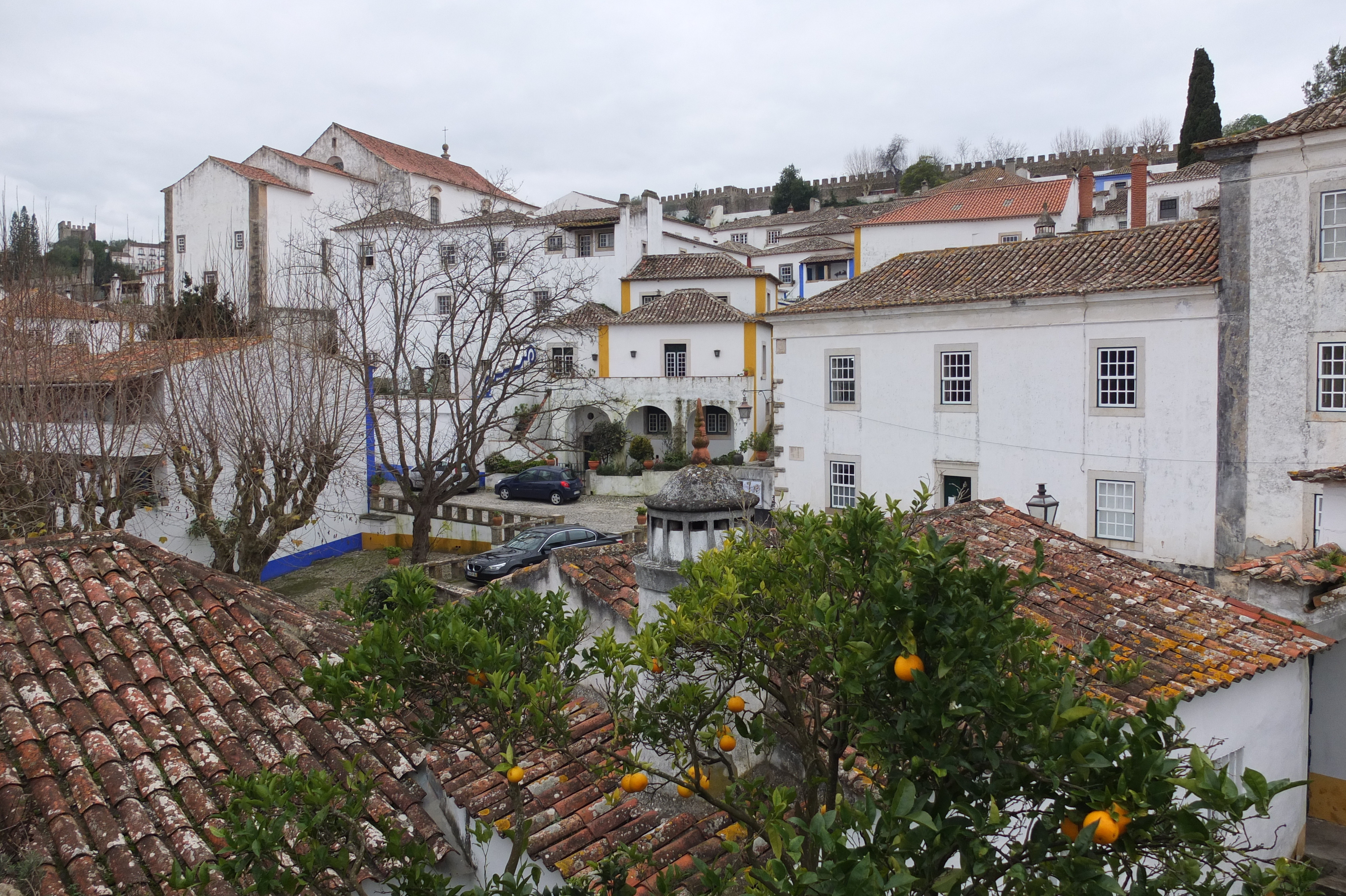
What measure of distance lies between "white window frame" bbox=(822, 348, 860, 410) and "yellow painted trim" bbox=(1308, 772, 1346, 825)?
521 inches

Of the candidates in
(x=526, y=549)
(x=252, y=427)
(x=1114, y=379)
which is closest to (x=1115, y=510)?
(x=1114, y=379)

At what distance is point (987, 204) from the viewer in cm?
3738

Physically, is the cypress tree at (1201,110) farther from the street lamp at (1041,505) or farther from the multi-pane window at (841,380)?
the street lamp at (1041,505)

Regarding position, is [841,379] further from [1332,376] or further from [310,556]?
[310,556]

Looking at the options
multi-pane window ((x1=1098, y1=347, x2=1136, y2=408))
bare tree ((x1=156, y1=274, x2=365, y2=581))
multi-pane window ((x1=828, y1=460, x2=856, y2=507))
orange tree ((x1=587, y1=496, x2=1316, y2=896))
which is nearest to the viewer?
orange tree ((x1=587, y1=496, x2=1316, y2=896))

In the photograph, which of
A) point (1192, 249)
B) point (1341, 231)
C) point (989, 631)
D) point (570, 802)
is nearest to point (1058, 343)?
point (1192, 249)

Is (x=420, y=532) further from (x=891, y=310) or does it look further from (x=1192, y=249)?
(x=1192, y=249)

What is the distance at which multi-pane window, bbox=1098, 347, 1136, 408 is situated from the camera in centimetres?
1842

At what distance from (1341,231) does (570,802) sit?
1728 cm

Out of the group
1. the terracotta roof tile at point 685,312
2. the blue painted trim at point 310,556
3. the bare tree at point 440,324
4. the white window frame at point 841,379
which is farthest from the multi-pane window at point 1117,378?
the blue painted trim at point 310,556

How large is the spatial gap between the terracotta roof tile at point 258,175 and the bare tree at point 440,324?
223cm

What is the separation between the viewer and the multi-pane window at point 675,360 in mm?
34969

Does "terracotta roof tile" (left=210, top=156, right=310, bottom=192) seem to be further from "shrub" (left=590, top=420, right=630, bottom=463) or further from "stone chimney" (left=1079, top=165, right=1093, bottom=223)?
"stone chimney" (left=1079, top=165, right=1093, bottom=223)

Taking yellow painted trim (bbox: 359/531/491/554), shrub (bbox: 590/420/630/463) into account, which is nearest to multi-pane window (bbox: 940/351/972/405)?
yellow painted trim (bbox: 359/531/491/554)
